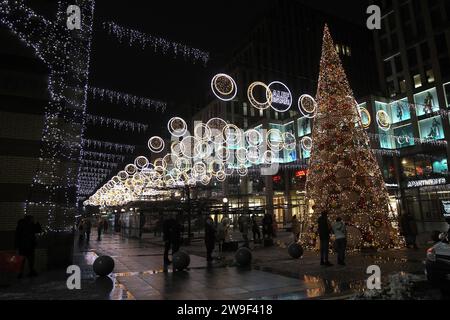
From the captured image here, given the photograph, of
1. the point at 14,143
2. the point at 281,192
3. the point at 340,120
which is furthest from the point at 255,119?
the point at 14,143

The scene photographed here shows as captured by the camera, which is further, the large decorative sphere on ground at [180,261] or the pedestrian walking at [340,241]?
the pedestrian walking at [340,241]

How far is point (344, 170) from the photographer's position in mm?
15430

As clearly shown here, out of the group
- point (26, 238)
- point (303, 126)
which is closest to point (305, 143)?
point (303, 126)

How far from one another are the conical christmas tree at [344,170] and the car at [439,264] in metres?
7.33

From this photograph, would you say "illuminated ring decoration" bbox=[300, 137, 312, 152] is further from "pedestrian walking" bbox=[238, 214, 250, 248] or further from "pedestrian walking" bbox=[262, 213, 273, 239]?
"pedestrian walking" bbox=[262, 213, 273, 239]

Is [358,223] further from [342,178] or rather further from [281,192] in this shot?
[281,192]

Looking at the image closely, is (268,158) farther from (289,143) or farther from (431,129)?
(431,129)

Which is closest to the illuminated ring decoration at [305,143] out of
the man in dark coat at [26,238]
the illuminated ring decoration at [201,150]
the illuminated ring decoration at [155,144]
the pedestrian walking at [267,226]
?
the illuminated ring decoration at [201,150]

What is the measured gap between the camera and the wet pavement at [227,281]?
318 inches

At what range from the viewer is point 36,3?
13812 mm

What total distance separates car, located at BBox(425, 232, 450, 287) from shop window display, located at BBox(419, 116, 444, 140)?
37692 mm

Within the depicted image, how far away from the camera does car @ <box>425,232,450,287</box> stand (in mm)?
7130

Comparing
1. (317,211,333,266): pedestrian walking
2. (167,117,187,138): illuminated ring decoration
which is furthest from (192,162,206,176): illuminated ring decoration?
(317,211,333,266): pedestrian walking

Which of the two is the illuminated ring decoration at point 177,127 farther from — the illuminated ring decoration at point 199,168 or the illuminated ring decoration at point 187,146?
the illuminated ring decoration at point 199,168
